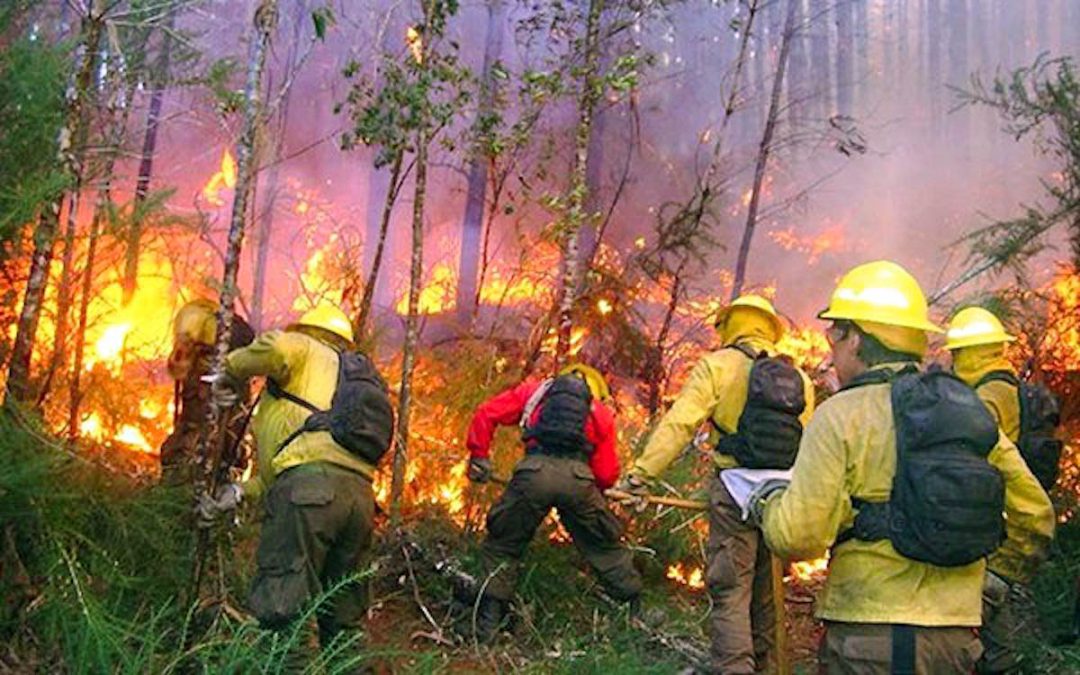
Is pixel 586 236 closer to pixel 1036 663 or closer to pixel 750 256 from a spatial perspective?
pixel 750 256

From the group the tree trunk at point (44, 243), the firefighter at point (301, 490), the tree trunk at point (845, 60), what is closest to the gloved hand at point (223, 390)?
the firefighter at point (301, 490)

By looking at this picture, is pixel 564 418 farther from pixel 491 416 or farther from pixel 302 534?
pixel 302 534

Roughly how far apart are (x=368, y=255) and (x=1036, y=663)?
34.0 feet

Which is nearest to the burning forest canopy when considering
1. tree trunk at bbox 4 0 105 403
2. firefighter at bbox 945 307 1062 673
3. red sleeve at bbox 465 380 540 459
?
tree trunk at bbox 4 0 105 403

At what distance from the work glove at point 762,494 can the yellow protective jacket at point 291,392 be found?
2189mm

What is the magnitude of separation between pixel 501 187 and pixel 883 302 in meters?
9.53

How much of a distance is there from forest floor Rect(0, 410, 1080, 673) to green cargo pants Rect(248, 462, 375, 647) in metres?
0.19

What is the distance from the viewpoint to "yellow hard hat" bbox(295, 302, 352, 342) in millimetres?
5109

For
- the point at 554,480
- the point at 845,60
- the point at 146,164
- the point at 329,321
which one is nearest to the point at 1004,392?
the point at 554,480

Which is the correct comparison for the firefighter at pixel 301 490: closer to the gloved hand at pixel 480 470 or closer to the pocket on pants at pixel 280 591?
the pocket on pants at pixel 280 591

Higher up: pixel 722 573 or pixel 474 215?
pixel 474 215

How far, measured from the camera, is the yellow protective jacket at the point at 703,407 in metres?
5.54

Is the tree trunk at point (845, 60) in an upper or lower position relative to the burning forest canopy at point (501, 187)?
upper

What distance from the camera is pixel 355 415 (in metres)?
4.65
